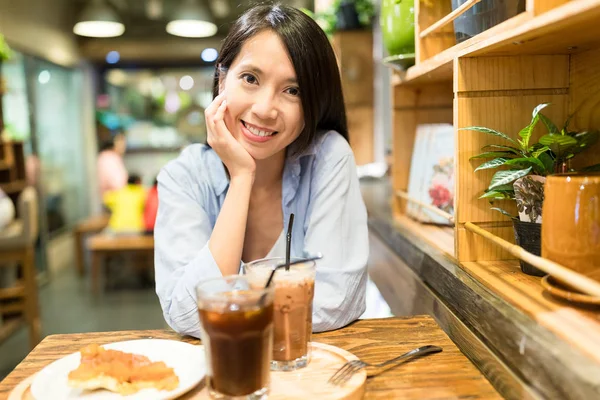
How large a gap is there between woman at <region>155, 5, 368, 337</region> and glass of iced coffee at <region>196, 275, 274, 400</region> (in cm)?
33

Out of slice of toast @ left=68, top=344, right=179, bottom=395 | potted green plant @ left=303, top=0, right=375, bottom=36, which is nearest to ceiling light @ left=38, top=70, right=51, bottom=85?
potted green plant @ left=303, top=0, right=375, bottom=36

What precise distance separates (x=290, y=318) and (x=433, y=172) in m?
0.91

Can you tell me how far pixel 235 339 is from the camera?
744 millimetres

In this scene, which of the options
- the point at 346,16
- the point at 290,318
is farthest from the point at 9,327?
the point at 290,318

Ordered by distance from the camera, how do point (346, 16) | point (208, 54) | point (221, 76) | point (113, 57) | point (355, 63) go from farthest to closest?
point (208, 54) → point (113, 57) → point (355, 63) → point (346, 16) → point (221, 76)

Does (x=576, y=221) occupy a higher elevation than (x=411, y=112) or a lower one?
lower

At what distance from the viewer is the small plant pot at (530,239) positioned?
3.27 ft

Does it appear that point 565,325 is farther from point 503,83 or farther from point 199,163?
point 199,163

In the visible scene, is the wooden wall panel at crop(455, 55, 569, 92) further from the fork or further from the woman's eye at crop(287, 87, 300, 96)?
the fork

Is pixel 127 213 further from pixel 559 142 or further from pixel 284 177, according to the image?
pixel 559 142

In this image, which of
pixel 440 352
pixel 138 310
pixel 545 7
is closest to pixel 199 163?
pixel 440 352

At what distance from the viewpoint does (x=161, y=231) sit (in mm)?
1261

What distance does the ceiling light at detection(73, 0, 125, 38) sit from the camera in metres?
6.06

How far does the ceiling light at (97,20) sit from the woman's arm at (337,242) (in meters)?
5.57
